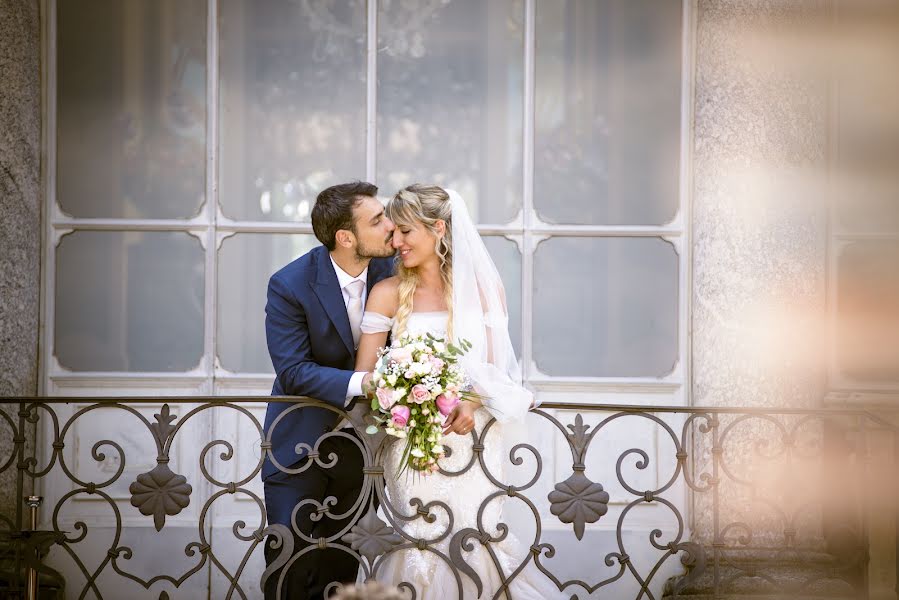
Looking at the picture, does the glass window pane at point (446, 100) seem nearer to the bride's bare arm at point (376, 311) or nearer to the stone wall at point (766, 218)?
the stone wall at point (766, 218)

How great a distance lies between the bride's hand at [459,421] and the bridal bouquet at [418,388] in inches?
1.4

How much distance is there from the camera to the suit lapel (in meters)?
3.92

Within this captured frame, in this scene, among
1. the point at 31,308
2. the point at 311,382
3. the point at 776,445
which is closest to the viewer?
the point at 311,382

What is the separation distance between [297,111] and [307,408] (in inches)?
86.2

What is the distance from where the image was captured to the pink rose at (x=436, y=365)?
11.0 ft

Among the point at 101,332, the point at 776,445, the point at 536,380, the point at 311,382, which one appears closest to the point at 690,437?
the point at 776,445

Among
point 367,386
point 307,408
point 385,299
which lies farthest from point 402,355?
point 307,408

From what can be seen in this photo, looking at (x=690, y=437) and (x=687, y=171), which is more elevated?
(x=687, y=171)

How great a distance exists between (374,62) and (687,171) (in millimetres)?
2034

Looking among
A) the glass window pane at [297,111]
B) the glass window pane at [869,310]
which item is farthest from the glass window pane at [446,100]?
the glass window pane at [869,310]

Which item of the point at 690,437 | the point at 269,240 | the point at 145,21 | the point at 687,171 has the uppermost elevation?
the point at 145,21

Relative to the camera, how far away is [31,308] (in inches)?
204

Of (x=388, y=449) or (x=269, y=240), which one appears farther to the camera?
(x=269, y=240)

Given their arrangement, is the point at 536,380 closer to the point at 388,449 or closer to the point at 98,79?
the point at 388,449
